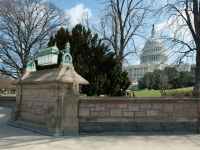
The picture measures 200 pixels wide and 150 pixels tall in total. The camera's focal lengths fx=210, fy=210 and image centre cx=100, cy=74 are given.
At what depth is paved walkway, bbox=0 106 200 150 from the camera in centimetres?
589

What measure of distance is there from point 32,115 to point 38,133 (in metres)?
1.63

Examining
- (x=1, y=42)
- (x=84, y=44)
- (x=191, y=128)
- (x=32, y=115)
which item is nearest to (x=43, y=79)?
(x=32, y=115)

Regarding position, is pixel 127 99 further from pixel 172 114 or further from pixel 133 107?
pixel 172 114

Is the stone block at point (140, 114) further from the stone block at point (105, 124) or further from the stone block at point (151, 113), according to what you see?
the stone block at point (105, 124)

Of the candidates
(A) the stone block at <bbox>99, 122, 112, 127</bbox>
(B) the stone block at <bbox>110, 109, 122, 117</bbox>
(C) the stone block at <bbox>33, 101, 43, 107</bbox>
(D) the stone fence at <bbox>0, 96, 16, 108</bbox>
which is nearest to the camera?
(A) the stone block at <bbox>99, 122, 112, 127</bbox>

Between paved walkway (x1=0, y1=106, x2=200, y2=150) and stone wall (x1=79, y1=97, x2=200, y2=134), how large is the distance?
499 millimetres

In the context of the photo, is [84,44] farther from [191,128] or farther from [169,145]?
[169,145]

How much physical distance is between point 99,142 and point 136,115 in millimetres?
2064

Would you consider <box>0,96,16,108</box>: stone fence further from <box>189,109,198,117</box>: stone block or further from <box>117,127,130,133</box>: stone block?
<box>189,109,198,117</box>: stone block

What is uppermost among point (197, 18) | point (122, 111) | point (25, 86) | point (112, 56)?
point (197, 18)

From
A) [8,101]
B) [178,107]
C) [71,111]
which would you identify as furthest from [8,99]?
[178,107]

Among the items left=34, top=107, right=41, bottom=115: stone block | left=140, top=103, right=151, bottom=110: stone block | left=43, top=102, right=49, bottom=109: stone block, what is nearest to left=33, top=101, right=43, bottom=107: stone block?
left=34, top=107, right=41, bottom=115: stone block

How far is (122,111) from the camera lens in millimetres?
7914

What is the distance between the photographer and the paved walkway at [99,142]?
232 inches
